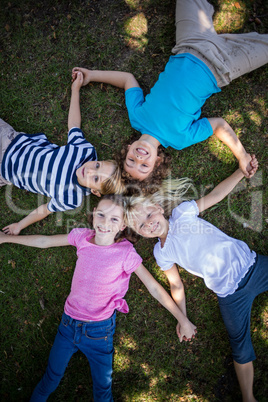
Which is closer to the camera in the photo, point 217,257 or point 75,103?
point 217,257

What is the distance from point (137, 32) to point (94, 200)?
2.21 meters

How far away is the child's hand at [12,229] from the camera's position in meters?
3.43

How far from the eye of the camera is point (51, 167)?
10.0 feet

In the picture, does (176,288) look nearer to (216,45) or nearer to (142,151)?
(142,151)

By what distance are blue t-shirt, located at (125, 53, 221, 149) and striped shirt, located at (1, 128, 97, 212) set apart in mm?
798

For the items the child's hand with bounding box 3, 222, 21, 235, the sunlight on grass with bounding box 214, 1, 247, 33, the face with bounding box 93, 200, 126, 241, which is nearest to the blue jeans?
the face with bounding box 93, 200, 126, 241

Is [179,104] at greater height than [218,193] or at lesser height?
greater

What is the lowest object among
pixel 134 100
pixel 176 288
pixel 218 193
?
pixel 176 288

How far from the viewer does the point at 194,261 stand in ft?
10.0

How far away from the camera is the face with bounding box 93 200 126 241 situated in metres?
2.94

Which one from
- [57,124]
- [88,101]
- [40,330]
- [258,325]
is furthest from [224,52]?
[40,330]

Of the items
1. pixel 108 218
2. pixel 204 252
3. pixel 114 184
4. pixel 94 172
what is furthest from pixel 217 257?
pixel 94 172

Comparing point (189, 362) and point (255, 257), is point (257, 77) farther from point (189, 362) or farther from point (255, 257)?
point (189, 362)

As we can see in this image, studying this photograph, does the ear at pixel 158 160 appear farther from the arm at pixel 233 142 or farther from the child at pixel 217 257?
the arm at pixel 233 142
